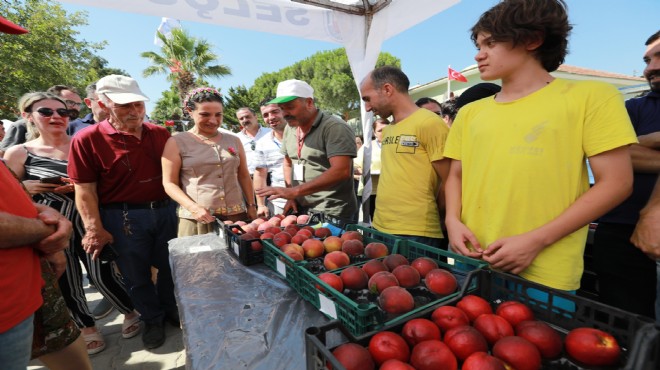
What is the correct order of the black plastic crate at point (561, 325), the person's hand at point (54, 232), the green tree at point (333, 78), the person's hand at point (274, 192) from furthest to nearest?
the green tree at point (333, 78) < the person's hand at point (274, 192) < the person's hand at point (54, 232) < the black plastic crate at point (561, 325)

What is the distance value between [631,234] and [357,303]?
73.6 inches

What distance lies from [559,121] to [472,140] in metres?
0.36

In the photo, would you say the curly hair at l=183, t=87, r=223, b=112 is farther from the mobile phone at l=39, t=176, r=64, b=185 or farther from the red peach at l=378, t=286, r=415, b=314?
the red peach at l=378, t=286, r=415, b=314

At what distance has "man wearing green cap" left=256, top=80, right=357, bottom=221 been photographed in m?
2.66

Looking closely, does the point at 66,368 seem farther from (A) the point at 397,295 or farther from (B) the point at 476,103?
(B) the point at 476,103

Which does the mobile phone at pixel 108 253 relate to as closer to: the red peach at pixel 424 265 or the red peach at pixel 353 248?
the red peach at pixel 353 248

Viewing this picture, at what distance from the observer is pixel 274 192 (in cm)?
246

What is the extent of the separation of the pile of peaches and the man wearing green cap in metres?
1.76

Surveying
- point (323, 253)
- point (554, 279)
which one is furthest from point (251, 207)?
point (554, 279)

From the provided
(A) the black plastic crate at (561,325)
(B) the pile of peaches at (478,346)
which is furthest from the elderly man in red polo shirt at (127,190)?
(B) the pile of peaches at (478,346)

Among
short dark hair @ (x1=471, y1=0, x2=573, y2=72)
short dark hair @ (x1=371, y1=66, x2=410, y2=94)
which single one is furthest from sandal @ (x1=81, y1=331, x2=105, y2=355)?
short dark hair @ (x1=471, y1=0, x2=573, y2=72)

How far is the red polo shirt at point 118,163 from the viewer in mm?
2438

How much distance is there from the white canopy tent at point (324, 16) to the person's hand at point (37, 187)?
158 centimetres

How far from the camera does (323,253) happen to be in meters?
1.81
